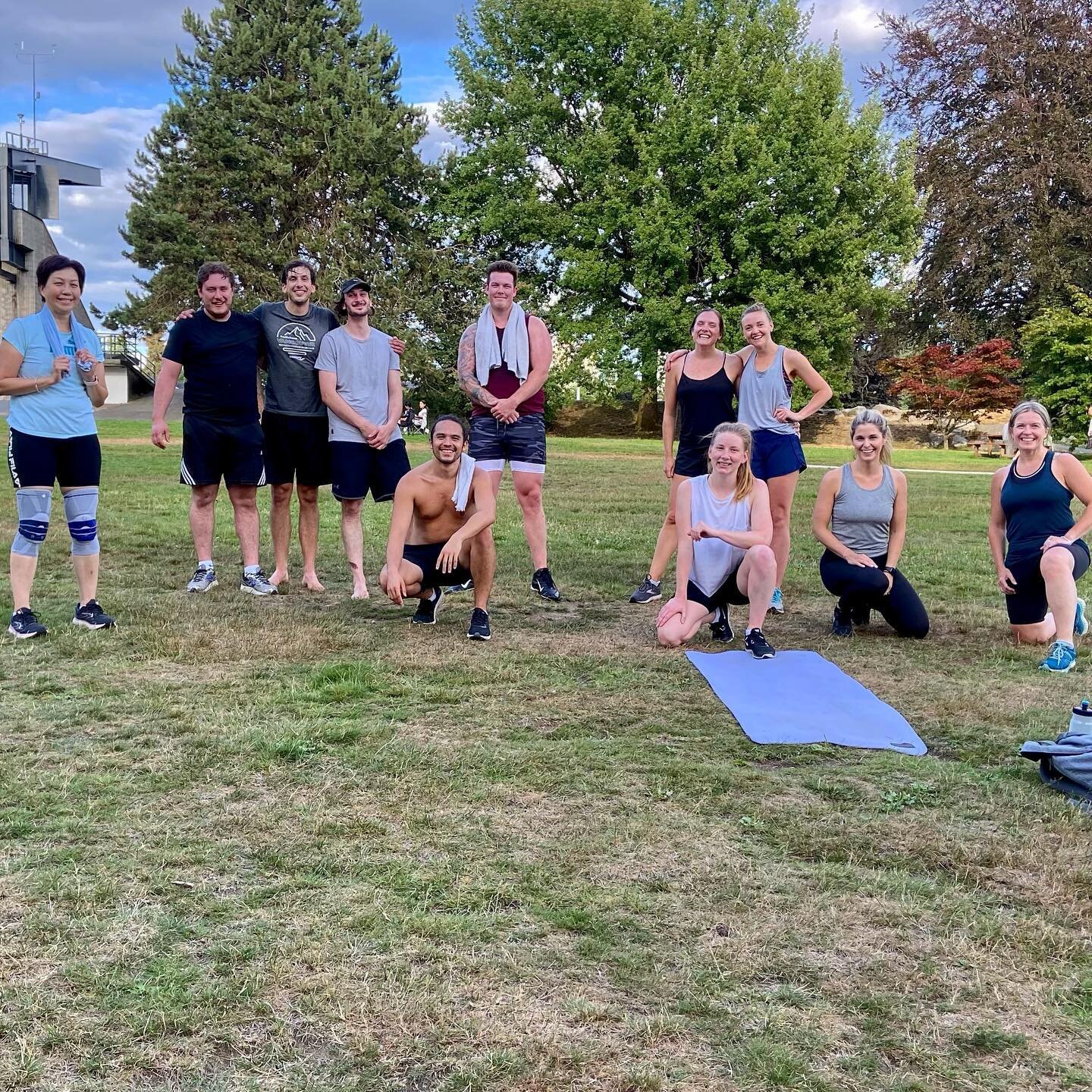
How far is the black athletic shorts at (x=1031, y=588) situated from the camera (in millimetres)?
5965

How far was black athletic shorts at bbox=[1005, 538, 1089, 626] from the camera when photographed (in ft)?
19.6

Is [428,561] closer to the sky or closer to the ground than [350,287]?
closer to the ground

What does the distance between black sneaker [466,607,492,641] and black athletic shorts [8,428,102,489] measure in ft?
7.13

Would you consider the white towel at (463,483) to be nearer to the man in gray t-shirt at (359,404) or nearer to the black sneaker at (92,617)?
the man in gray t-shirt at (359,404)

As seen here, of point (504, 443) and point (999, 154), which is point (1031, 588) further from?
point (999, 154)

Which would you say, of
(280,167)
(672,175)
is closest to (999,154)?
(672,175)

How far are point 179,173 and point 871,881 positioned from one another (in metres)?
38.3

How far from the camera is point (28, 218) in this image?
36.9 metres

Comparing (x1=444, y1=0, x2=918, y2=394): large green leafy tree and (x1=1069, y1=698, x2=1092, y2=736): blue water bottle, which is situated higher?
(x1=444, y1=0, x2=918, y2=394): large green leafy tree

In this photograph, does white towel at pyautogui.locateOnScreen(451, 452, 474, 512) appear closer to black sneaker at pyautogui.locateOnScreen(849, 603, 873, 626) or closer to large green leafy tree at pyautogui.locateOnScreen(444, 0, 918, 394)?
black sneaker at pyautogui.locateOnScreen(849, 603, 873, 626)

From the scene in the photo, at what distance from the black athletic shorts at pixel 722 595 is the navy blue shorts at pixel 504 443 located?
144 cm

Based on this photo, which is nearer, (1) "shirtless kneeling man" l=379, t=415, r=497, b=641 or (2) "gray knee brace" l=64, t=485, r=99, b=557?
(2) "gray knee brace" l=64, t=485, r=99, b=557

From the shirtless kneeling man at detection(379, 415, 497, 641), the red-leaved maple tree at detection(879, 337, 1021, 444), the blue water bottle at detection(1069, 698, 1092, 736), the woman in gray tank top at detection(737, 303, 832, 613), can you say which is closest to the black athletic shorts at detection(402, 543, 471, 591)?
the shirtless kneeling man at detection(379, 415, 497, 641)

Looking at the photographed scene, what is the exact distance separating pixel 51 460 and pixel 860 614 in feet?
15.3
